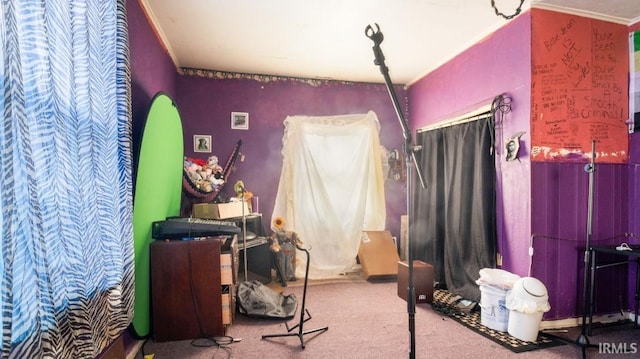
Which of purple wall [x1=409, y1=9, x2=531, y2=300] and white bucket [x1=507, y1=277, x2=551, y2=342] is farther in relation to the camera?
purple wall [x1=409, y1=9, x2=531, y2=300]

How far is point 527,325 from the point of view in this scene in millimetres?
2203

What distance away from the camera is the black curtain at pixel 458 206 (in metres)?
2.87

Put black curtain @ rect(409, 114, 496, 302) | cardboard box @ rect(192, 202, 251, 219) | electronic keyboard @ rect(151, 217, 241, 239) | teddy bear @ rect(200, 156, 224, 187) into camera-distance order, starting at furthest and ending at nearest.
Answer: teddy bear @ rect(200, 156, 224, 187), cardboard box @ rect(192, 202, 251, 219), black curtain @ rect(409, 114, 496, 302), electronic keyboard @ rect(151, 217, 241, 239)

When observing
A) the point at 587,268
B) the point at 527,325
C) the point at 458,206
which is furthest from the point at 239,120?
the point at 587,268

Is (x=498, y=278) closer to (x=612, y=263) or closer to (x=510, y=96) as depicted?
(x=612, y=263)

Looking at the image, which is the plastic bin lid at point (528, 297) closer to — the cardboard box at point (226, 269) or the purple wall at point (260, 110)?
the cardboard box at point (226, 269)

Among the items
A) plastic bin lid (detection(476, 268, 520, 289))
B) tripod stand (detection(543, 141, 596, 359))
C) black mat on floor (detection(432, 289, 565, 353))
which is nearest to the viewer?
tripod stand (detection(543, 141, 596, 359))

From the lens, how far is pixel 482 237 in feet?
9.37

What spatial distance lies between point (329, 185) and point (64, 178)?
10.2 ft

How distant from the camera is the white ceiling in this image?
243 centimetres

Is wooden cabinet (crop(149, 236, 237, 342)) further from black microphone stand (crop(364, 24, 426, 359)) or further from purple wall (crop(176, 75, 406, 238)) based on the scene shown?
purple wall (crop(176, 75, 406, 238))

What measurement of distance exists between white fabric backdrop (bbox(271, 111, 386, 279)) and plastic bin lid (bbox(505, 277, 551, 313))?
6.55ft

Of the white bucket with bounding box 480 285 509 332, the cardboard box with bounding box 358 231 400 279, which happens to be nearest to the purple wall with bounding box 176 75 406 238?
the cardboard box with bounding box 358 231 400 279

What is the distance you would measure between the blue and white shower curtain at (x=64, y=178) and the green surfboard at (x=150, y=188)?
0.45 metres
